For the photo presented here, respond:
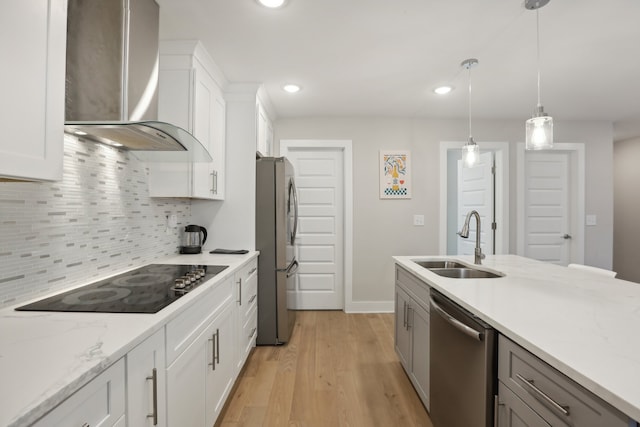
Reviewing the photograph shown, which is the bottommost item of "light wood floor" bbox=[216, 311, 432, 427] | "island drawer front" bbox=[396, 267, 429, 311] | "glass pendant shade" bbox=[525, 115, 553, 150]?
"light wood floor" bbox=[216, 311, 432, 427]

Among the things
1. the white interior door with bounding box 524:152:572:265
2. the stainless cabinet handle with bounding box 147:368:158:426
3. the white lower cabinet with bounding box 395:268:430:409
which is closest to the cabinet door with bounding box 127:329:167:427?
the stainless cabinet handle with bounding box 147:368:158:426

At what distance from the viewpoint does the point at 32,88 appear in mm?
832

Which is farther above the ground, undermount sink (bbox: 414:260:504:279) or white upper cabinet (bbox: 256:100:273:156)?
white upper cabinet (bbox: 256:100:273:156)

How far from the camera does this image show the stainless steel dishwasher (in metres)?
1.08

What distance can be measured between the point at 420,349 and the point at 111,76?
7.19 feet

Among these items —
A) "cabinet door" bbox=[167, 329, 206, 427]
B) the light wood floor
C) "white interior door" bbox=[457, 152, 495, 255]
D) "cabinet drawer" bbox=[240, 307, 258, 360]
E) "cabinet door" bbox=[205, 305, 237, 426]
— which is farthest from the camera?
"white interior door" bbox=[457, 152, 495, 255]

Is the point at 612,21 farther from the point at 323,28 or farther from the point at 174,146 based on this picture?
the point at 174,146

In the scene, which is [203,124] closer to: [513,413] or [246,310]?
[246,310]

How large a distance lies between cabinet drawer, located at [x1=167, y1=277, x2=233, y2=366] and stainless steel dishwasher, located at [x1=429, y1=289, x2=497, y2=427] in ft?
3.76

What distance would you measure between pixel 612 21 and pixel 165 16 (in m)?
2.68

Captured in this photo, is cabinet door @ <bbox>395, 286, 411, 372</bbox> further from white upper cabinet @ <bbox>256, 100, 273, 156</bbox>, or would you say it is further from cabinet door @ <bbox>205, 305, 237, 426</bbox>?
white upper cabinet @ <bbox>256, 100, 273, 156</bbox>

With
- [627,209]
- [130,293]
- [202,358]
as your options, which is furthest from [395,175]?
[627,209]

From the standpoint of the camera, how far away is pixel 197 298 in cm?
133

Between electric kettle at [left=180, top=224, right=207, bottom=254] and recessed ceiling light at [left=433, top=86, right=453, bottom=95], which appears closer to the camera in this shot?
electric kettle at [left=180, top=224, right=207, bottom=254]
